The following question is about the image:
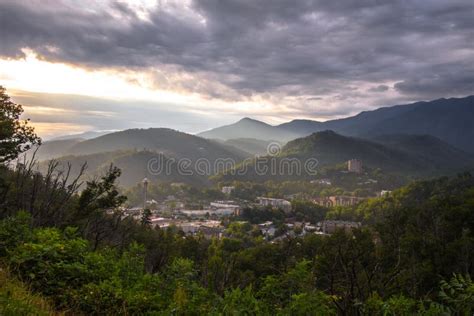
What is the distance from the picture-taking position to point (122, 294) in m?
4.13

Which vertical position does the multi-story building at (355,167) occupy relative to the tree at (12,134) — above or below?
below

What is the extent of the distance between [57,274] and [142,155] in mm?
124894

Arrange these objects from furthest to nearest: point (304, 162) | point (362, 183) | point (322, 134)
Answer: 1. point (322, 134)
2. point (304, 162)
3. point (362, 183)

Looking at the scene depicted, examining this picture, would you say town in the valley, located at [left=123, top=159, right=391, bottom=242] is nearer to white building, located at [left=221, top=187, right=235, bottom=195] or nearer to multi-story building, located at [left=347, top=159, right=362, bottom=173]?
white building, located at [left=221, top=187, right=235, bottom=195]

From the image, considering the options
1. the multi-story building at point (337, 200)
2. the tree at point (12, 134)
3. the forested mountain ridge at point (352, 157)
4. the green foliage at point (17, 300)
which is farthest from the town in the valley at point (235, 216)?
the green foliage at point (17, 300)

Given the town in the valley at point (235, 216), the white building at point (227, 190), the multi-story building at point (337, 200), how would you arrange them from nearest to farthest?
the town in the valley at point (235, 216) → the multi-story building at point (337, 200) → the white building at point (227, 190)

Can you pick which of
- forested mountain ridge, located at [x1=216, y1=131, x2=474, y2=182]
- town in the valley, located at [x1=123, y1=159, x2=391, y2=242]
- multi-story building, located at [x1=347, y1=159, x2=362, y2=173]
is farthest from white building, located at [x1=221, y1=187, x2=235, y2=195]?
multi-story building, located at [x1=347, y1=159, x2=362, y2=173]

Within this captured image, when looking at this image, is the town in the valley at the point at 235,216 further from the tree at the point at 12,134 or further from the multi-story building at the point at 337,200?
the tree at the point at 12,134

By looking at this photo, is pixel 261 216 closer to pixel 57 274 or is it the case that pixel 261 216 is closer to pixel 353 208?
pixel 353 208

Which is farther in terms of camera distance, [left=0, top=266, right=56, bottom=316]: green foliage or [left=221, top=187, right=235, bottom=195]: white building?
[left=221, top=187, right=235, bottom=195]: white building

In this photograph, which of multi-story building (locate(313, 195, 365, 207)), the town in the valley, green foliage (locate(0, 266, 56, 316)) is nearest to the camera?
green foliage (locate(0, 266, 56, 316))

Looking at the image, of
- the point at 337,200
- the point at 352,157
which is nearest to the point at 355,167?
the point at 352,157

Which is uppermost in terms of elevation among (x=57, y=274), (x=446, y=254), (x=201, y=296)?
(x=57, y=274)

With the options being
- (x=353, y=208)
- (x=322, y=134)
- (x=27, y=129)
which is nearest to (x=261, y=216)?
(x=353, y=208)
